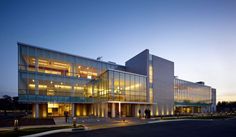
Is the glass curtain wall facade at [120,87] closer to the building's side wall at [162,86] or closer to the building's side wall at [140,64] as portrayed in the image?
the building's side wall at [140,64]

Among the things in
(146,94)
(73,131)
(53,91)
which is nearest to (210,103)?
(146,94)

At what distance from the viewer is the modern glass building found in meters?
40.8

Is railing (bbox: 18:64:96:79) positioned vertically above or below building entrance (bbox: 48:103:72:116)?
above

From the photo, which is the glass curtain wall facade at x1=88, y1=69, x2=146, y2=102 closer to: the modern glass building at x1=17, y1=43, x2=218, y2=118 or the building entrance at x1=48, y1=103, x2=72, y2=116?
the modern glass building at x1=17, y1=43, x2=218, y2=118

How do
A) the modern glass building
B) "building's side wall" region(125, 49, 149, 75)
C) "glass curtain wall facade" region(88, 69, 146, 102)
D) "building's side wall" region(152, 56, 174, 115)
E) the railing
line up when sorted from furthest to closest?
"building's side wall" region(152, 56, 174, 115) < "building's side wall" region(125, 49, 149, 75) < the railing < the modern glass building < "glass curtain wall facade" region(88, 69, 146, 102)

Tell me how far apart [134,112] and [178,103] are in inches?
933

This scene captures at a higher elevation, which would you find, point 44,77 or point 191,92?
point 44,77

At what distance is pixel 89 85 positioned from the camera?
52000 millimetres

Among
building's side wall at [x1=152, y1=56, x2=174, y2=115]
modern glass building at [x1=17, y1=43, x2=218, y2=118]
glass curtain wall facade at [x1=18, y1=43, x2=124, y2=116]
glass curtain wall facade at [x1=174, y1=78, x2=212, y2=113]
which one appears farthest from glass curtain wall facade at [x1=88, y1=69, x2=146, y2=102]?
glass curtain wall facade at [x1=174, y1=78, x2=212, y2=113]

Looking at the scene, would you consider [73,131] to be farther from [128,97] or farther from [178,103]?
[178,103]

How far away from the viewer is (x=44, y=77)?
4375 cm

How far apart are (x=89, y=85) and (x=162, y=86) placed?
764 inches

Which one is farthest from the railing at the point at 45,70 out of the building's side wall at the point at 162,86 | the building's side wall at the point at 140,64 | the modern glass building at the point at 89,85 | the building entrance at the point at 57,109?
the building's side wall at the point at 162,86

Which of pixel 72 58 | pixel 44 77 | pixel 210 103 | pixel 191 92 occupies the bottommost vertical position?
pixel 210 103
